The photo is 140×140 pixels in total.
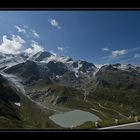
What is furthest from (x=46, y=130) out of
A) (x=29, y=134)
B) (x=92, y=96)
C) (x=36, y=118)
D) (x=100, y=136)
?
(x=92, y=96)

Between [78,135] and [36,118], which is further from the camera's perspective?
[36,118]
